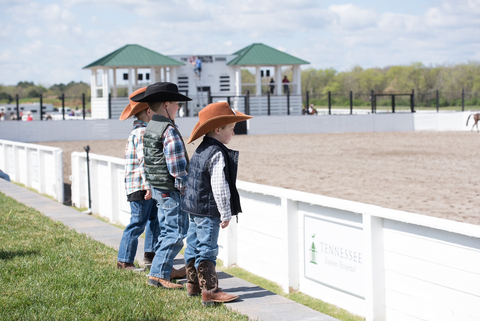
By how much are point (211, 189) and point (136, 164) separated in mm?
1351

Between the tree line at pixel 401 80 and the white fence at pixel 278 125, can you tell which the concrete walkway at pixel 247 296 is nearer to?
the white fence at pixel 278 125

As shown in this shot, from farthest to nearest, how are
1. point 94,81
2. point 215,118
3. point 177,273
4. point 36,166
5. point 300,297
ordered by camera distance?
point 94,81 < point 36,166 < point 177,273 < point 300,297 < point 215,118

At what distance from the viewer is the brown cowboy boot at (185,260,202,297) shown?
4723mm

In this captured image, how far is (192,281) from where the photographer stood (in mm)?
4742

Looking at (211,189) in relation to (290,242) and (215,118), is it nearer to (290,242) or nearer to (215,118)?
(215,118)

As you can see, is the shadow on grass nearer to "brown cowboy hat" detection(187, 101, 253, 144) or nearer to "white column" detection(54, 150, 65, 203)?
"brown cowboy hat" detection(187, 101, 253, 144)

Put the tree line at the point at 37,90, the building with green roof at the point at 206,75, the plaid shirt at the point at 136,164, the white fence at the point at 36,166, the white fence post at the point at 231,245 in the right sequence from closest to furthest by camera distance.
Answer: the plaid shirt at the point at 136,164 → the white fence post at the point at 231,245 → the white fence at the point at 36,166 → the building with green roof at the point at 206,75 → the tree line at the point at 37,90

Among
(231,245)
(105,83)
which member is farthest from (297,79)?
(231,245)

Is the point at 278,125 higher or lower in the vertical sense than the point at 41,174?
higher

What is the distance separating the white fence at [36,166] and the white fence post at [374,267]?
822 cm

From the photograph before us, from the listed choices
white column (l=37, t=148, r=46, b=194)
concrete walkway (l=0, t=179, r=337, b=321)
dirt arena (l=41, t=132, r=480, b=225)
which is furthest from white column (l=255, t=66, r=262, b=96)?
concrete walkway (l=0, t=179, r=337, b=321)

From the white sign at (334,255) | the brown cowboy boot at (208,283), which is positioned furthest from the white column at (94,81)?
the brown cowboy boot at (208,283)

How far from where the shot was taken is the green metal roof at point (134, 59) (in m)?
36.2

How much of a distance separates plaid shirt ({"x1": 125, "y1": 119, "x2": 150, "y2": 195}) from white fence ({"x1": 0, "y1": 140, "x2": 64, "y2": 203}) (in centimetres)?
628
